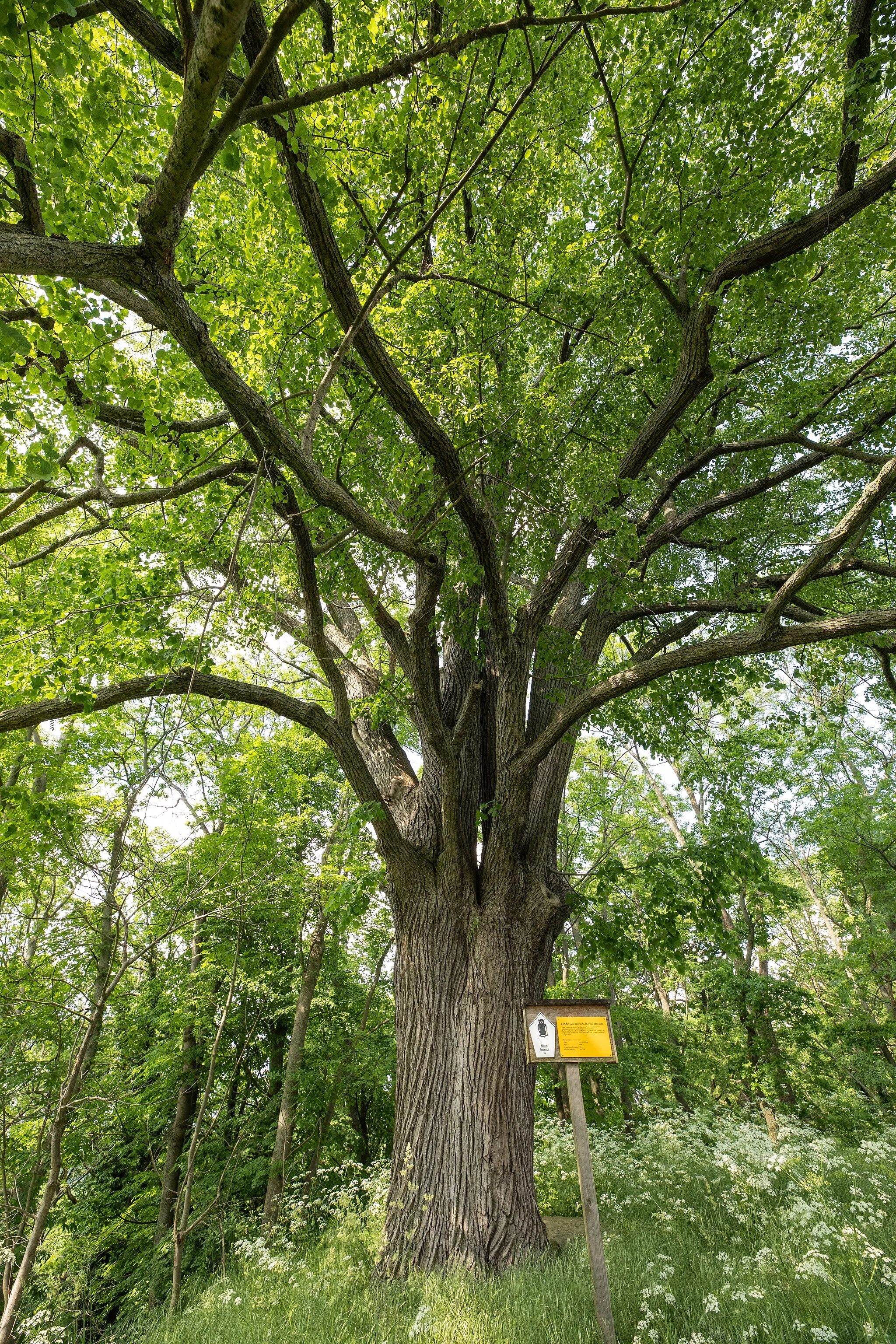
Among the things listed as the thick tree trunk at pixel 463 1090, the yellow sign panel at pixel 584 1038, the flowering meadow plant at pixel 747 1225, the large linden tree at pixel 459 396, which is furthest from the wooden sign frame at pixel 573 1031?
the large linden tree at pixel 459 396

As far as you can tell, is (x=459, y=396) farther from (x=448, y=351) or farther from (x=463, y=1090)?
(x=463, y=1090)

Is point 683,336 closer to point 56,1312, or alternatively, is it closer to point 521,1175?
point 521,1175

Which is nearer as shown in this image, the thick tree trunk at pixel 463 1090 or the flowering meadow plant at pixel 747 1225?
the flowering meadow plant at pixel 747 1225

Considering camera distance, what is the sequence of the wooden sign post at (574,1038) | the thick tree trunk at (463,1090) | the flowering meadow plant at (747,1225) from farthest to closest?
1. the thick tree trunk at (463,1090)
2. the wooden sign post at (574,1038)
3. the flowering meadow plant at (747,1225)

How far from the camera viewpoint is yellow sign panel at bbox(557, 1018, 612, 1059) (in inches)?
146

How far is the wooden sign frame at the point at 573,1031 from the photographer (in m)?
3.70

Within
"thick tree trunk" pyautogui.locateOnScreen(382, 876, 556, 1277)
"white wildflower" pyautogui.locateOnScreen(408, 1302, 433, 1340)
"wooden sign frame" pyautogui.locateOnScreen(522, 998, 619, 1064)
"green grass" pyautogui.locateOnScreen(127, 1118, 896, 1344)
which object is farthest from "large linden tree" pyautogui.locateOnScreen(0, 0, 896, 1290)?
"wooden sign frame" pyautogui.locateOnScreen(522, 998, 619, 1064)

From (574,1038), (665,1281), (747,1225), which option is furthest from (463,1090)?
(747,1225)

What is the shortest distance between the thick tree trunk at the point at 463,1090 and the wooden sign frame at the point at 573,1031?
882 mm

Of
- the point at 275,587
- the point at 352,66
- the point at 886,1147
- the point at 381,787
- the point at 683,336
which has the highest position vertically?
the point at 352,66

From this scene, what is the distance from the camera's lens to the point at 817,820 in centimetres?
1177

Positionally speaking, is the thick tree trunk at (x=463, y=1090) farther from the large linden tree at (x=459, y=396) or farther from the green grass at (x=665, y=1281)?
the green grass at (x=665, y=1281)

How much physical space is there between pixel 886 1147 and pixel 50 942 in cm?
710

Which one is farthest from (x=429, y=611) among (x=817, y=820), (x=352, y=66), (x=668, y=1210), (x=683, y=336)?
(x=817, y=820)
